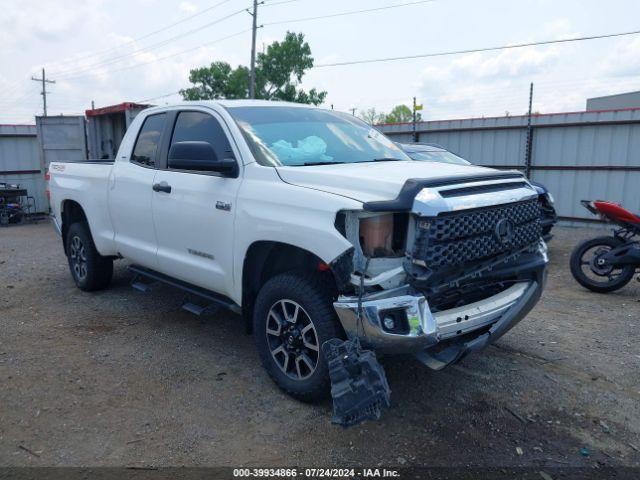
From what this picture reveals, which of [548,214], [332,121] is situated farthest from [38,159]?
[548,214]

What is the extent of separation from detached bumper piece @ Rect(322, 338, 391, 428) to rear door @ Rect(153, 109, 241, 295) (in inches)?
52.7

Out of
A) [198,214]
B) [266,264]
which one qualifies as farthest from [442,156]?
[266,264]

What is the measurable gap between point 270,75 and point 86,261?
115 ft

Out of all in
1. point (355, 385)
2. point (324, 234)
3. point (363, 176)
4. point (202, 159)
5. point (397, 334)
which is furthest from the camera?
point (202, 159)

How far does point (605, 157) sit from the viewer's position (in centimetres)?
1153

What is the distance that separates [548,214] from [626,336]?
4.30 feet

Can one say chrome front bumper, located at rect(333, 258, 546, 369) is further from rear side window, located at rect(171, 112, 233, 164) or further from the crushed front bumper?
rear side window, located at rect(171, 112, 233, 164)

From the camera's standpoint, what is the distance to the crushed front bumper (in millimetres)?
3033

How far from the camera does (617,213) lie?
21.2 ft

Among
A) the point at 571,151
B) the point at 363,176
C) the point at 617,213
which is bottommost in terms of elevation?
the point at 617,213

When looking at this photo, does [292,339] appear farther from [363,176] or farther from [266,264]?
[363,176]

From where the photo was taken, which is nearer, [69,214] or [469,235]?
[469,235]

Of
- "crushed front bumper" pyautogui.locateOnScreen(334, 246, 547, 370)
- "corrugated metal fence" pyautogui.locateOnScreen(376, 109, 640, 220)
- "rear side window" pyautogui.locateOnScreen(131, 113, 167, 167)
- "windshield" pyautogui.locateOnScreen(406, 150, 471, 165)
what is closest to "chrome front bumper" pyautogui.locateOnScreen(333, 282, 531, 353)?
"crushed front bumper" pyautogui.locateOnScreen(334, 246, 547, 370)

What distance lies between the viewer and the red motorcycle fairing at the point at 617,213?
252 inches
